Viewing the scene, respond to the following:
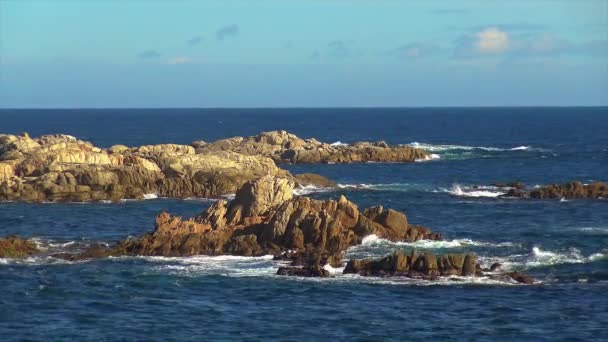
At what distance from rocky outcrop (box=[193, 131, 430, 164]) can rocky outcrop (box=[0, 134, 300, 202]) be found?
30.9 metres

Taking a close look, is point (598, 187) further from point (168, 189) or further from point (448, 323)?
point (448, 323)

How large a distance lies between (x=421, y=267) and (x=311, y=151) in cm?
8757

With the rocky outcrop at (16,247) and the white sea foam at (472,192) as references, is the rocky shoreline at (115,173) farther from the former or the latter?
the rocky outcrop at (16,247)

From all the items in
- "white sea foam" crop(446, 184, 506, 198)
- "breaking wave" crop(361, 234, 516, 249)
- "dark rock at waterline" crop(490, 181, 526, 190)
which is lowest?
"breaking wave" crop(361, 234, 516, 249)

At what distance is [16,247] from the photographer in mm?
66625

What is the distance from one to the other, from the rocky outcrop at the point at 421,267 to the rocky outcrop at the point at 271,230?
10.00 feet

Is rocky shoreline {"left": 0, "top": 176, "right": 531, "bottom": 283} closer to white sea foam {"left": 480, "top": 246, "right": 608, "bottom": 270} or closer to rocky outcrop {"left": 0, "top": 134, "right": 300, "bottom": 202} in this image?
white sea foam {"left": 480, "top": 246, "right": 608, "bottom": 270}

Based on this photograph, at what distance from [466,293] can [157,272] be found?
17085mm

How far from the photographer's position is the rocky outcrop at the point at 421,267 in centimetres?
5862

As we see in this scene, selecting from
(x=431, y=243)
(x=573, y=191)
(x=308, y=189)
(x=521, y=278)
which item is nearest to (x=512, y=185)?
(x=573, y=191)

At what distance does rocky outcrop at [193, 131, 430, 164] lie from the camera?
474ft

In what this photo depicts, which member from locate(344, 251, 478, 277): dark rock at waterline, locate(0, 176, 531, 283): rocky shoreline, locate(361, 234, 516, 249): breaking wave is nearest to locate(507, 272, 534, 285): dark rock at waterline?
locate(344, 251, 478, 277): dark rock at waterline

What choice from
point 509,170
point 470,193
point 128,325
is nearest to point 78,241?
point 128,325

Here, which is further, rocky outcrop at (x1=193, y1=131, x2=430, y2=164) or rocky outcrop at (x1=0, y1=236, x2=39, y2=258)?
rocky outcrop at (x1=193, y1=131, x2=430, y2=164)
